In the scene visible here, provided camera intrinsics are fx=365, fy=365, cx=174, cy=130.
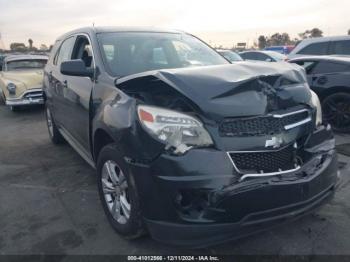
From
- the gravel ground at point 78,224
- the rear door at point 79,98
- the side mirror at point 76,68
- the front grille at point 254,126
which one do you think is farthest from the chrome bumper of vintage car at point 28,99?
the front grille at point 254,126

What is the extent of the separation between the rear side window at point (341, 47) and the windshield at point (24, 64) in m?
8.66

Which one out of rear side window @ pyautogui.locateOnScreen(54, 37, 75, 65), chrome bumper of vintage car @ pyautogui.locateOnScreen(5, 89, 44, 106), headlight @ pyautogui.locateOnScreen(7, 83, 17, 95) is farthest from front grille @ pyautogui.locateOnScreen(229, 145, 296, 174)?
headlight @ pyautogui.locateOnScreen(7, 83, 17, 95)

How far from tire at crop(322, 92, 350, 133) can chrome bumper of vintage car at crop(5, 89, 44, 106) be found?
7.03 metres

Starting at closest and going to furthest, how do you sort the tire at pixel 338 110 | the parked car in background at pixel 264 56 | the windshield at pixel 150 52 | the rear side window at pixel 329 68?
the windshield at pixel 150 52
the tire at pixel 338 110
the rear side window at pixel 329 68
the parked car in background at pixel 264 56

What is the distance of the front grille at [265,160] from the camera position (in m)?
2.41

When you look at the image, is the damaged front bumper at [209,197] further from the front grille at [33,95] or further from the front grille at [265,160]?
the front grille at [33,95]

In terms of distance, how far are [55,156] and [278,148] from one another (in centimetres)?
399

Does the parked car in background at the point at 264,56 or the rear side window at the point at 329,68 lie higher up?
the rear side window at the point at 329,68

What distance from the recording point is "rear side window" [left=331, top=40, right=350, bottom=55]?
10.4 meters

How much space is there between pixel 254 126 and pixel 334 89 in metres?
4.66

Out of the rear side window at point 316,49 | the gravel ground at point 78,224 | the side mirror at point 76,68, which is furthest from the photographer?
the rear side window at point 316,49

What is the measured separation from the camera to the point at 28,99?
963cm

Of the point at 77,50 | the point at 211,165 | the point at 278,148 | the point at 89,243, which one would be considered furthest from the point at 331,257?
the point at 77,50

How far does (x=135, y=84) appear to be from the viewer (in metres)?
2.79
